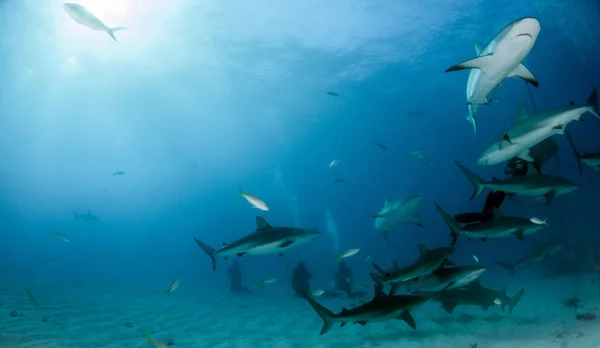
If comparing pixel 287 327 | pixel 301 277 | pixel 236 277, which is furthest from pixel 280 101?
pixel 287 327

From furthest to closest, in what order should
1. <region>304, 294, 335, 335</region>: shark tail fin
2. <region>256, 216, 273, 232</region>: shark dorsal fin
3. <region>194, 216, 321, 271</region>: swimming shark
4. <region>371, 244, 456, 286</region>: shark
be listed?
<region>256, 216, 273, 232</region>: shark dorsal fin → <region>194, 216, 321, 271</region>: swimming shark → <region>371, 244, 456, 286</region>: shark → <region>304, 294, 335, 335</region>: shark tail fin

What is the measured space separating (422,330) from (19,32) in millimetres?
26827

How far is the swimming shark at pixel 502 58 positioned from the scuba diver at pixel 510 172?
1582 mm

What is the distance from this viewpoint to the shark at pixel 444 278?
4.14m

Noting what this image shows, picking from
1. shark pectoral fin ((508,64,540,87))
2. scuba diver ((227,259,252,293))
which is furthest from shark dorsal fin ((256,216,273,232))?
scuba diver ((227,259,252,293))

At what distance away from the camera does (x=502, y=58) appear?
10.3 ft

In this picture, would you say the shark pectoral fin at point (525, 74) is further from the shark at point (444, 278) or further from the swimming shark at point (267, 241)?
the swimming shark at point (267, 241)

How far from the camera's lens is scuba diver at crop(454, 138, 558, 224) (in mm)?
4488

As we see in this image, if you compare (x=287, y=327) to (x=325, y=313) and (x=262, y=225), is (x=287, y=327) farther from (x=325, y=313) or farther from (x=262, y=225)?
(x=325, y=313)

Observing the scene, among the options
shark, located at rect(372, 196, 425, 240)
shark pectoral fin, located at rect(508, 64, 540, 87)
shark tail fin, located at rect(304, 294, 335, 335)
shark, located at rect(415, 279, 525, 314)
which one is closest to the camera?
shark pectoral fin, located at rect(508, 64, 540, 87)

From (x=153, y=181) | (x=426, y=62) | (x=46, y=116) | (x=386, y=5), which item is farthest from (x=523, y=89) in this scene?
(x=153, y=181)

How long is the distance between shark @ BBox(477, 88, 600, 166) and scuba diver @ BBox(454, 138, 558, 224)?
999mm

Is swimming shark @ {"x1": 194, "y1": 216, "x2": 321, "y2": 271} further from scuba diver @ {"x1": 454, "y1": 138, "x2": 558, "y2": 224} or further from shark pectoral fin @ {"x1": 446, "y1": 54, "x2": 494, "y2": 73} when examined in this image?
shark pectoral fin @ {"x1": 446, "y1": 54, "x2": 494, "y2": 73}

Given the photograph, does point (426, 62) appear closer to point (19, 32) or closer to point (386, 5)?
point (386, 5)
